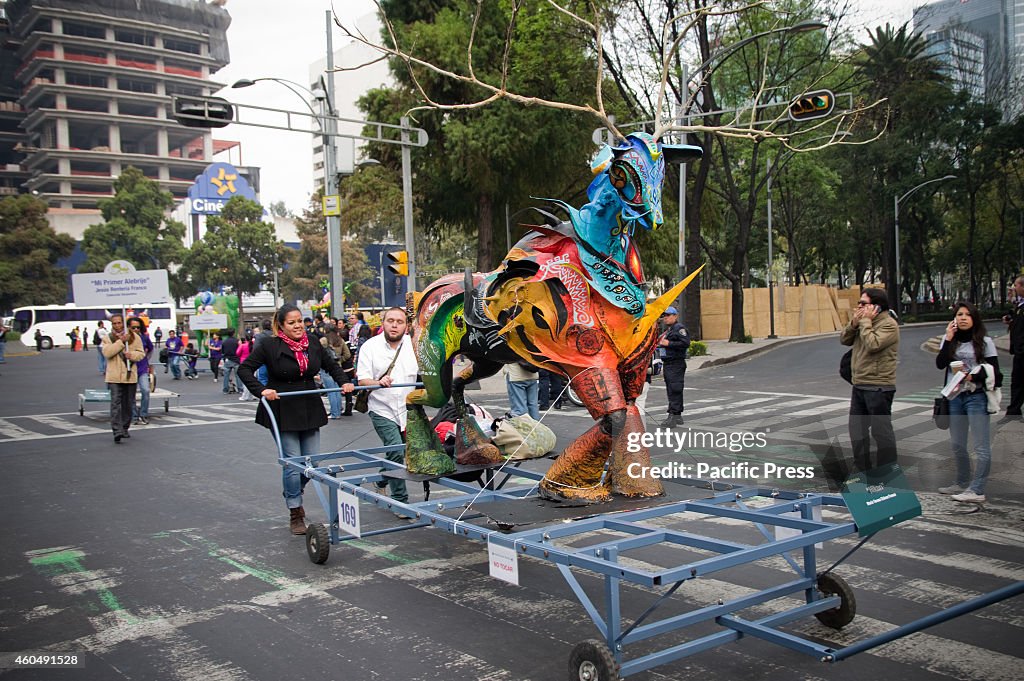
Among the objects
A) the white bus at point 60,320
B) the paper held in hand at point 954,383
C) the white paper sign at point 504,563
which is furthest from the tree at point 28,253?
the white paper sign at point 504,563

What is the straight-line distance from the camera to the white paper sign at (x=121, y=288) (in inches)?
969

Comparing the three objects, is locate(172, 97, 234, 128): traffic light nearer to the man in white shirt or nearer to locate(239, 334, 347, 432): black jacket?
the man in white shirt

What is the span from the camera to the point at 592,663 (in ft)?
12.5

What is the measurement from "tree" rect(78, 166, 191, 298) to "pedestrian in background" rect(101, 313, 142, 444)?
48.8 m

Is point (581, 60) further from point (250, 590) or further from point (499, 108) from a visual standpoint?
point (250, 590)

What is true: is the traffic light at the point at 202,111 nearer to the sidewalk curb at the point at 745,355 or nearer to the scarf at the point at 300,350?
the scarf at the point at 300,350

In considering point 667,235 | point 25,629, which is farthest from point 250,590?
point 667,235

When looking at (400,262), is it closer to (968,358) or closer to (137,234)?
(968,358)

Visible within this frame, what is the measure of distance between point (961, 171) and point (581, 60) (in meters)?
24.7

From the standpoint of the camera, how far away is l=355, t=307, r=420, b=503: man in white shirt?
7965 millimetres

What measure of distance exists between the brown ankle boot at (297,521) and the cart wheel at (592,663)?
389 cm

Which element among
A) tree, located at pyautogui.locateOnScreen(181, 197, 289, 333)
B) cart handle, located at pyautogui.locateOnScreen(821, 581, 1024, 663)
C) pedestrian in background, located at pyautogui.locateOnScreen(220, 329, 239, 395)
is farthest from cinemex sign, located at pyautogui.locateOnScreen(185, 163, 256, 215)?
cart handle, located at pyautogui.locateOnScreen(821, 581, 1024, 663)

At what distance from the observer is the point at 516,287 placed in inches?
225

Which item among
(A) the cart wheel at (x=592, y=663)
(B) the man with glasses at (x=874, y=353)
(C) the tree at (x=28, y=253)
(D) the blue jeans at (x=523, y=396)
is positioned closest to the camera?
(A) the cart wheel at (x=592, y=663)
